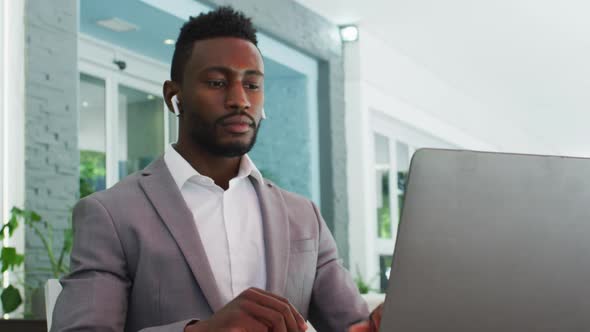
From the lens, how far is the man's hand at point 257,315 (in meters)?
0.92

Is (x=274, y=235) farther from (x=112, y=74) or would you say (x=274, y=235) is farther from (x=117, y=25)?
(x=112, y=74)

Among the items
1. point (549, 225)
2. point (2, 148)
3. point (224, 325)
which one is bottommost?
point (224, 325)

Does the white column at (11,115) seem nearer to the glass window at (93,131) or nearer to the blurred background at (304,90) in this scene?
the blurred background at (304,90)

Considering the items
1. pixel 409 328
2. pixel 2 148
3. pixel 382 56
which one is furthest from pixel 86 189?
pixel 409 328

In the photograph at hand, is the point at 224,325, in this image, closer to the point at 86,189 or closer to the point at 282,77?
the point at 86,189

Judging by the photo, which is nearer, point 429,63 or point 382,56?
point 382,56

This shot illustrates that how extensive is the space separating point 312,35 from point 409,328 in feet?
20.1

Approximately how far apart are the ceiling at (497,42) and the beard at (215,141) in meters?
5.49

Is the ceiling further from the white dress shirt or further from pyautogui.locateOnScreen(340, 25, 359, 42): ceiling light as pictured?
the white dress shirt

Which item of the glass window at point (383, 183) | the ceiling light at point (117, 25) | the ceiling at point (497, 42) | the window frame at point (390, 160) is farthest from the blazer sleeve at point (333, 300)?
the glass window at point (383, 183)

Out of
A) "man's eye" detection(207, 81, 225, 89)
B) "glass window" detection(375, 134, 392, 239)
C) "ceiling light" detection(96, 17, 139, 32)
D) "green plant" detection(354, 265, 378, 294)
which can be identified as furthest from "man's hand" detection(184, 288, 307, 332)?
"glass window" detection(375, 134, 392, 239)

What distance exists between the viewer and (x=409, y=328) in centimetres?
81

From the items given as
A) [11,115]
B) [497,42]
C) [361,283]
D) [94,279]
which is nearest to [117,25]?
[11,115]

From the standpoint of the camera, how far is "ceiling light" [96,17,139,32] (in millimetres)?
5531
